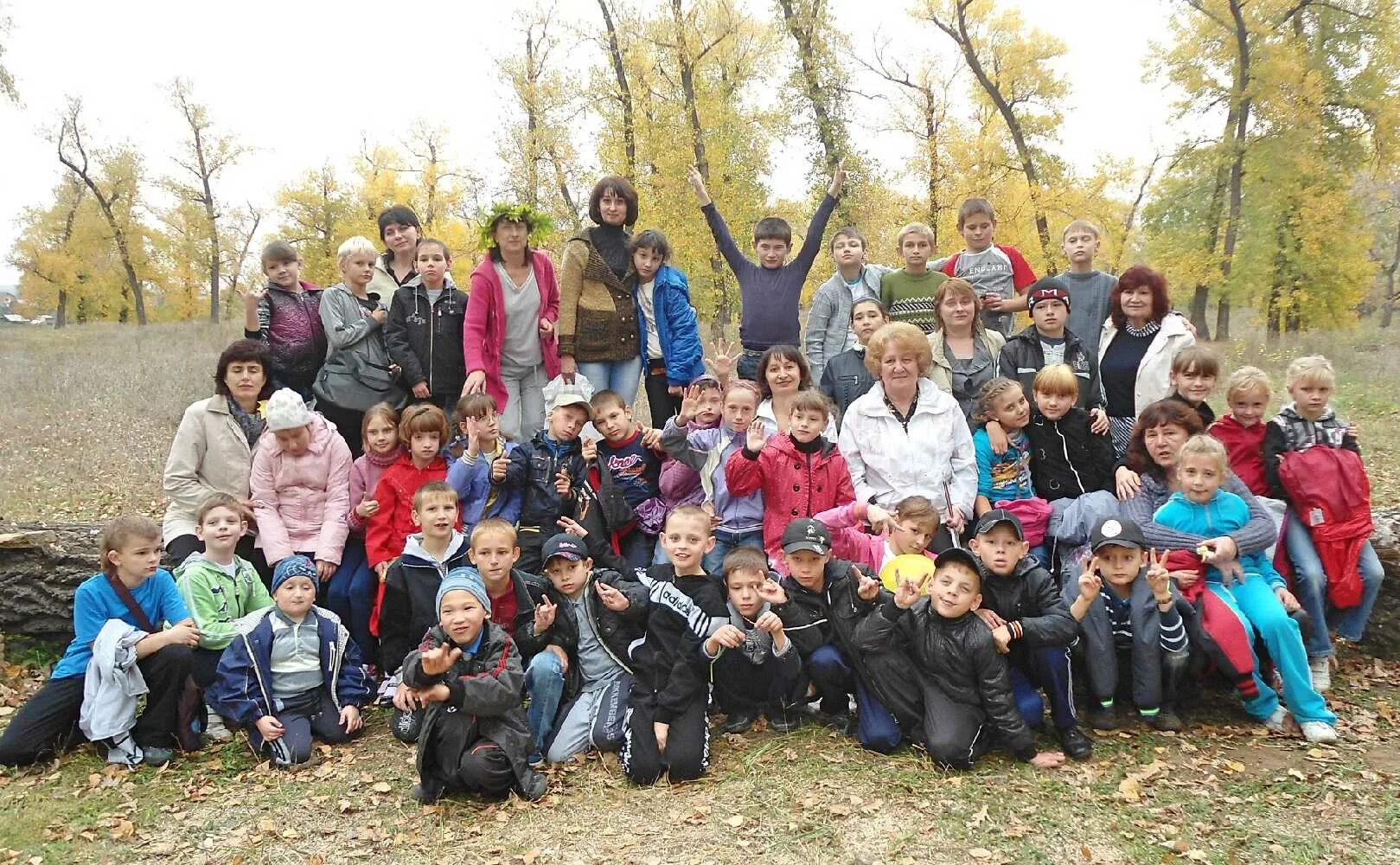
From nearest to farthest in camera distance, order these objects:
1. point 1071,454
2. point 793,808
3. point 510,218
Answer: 1. point 793,808
2. point 1071,454
3. point 510,218

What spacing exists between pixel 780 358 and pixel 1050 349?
189 cm

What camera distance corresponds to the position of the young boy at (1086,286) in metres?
6.07

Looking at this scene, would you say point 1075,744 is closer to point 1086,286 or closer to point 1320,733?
point 1320,733

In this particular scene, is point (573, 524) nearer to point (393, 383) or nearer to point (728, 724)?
point (728, 724)

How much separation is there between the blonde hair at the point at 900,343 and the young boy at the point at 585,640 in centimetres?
207

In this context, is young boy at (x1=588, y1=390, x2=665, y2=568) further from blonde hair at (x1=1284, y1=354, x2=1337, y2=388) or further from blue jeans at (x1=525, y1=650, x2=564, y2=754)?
blonde hair at (x1=1284, y1=354, x2=1337, y2=388)

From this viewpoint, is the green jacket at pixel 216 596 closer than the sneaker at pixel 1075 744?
No

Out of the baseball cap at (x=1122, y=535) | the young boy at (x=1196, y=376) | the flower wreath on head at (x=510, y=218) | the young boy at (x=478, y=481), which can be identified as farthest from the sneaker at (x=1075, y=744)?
the flower wreath on head at (x=510, y=218)

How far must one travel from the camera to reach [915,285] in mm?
6172

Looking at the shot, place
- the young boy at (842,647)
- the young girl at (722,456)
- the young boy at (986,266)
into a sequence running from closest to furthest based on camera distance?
1. the young boy at (842,647)
2. the young girl at (722,456)
3. the young boy at (986,266)

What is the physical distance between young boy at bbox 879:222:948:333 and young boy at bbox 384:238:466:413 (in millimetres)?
3280

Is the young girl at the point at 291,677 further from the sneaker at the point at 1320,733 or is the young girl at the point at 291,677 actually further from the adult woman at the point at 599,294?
the sneaker at the point at 1320,733

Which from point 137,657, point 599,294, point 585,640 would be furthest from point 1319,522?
point 137,657

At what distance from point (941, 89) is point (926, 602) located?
18.3m
